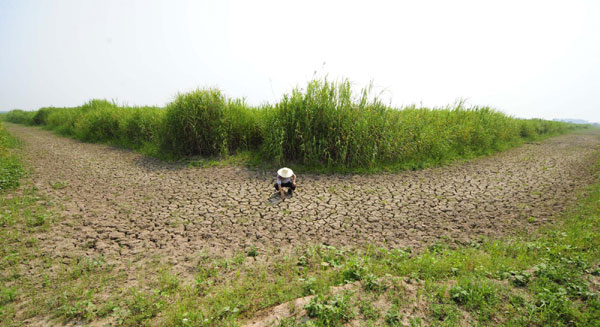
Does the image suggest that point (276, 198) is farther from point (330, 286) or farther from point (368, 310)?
point (368, 310)

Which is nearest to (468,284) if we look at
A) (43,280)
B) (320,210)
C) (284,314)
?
(284,314)

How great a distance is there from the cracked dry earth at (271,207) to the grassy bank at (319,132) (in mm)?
870

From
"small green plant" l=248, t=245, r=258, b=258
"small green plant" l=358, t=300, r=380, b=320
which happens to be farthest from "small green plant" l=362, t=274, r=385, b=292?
"small green plant" l=248, t=245, r=258, b=258

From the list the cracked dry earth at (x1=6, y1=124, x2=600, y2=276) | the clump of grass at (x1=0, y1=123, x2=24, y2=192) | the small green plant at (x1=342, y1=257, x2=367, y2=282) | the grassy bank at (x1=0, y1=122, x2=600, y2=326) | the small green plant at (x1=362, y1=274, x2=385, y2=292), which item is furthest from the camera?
the clump of grass at (x1=0, y1=123, x2=24, y2=192)

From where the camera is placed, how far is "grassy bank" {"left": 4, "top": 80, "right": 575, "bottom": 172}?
276 inches

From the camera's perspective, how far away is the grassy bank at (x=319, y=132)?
7008 mm

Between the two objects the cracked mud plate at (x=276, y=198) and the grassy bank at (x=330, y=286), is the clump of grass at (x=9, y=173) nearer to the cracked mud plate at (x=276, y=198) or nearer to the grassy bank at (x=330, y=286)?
the grassy bank at (x=330, y=286)

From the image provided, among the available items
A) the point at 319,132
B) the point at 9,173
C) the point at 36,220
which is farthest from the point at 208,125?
the point at 36,220

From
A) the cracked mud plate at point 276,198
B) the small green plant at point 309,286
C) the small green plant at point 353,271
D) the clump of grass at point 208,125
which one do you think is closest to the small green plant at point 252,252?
the small green plant at point 309,286

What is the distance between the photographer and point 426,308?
2.24 m

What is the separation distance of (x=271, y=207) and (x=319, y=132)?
10.5 feet

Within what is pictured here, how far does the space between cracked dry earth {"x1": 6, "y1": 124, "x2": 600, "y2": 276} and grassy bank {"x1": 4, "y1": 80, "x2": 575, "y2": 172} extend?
870mm

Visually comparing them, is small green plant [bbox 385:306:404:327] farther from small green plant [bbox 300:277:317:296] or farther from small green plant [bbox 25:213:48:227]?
small green plant [bbox 25:213:48:227]

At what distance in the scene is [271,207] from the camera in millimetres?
4609
